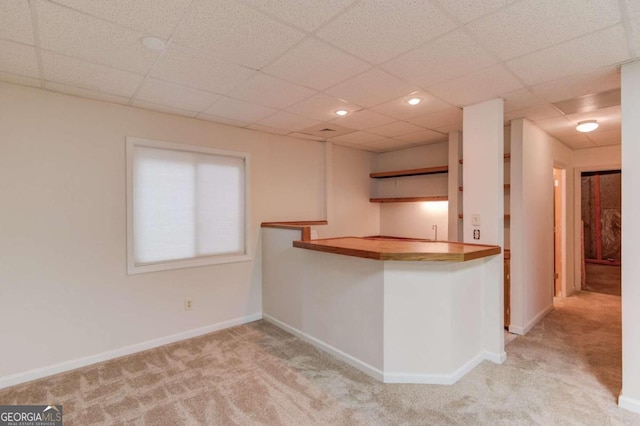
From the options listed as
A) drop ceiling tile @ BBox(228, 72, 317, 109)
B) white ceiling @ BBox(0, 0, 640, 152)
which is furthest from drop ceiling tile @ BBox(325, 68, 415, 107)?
drop ceiling tile @ BBox(228, 72, 317, 109)

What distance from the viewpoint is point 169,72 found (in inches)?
97.3

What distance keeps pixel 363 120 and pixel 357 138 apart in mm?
917

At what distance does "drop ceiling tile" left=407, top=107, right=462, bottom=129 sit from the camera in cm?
342

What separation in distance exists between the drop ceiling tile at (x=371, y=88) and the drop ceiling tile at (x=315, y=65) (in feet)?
0.35

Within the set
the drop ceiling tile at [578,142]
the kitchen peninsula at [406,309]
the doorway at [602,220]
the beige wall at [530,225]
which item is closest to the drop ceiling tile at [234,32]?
the kitchen peninsula at [406,309]

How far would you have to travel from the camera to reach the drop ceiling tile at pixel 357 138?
14.6 ft

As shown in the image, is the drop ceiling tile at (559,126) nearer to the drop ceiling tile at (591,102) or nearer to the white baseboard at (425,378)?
the drop ceiling tile at (591,102)

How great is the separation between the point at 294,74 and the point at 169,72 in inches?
37.8

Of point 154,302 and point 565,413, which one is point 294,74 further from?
point 565,413

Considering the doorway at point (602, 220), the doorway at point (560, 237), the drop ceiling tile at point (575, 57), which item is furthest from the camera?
the doorway at point (602, 220)

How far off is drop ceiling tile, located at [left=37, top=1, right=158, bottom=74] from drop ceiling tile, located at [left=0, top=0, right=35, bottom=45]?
0.06m

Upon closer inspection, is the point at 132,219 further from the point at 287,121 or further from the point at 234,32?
the point at 234,32

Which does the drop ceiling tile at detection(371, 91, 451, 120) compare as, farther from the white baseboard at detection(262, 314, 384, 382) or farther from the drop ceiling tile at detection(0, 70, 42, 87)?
the drop ceiling tile at detection(0, 70, 42, 87)

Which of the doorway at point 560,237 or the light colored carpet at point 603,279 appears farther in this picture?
the light colored carpet at point 603,279
